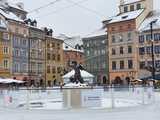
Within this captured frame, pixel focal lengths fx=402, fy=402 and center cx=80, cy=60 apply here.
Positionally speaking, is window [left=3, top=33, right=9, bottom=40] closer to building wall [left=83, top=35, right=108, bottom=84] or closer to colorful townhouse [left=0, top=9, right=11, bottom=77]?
colorful townhouse [left=0, top=9, right=11, bottom=77]

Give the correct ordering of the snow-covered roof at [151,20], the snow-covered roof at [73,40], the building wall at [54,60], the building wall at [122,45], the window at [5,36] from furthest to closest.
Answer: the snow-covered roof at [73,40] → the building wall at [54,60] → the building wall at [122,45] → the snow-covered roof at [151,20] → the window at [5,36]

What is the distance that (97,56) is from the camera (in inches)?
3381

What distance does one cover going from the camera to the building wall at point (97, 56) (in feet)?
273

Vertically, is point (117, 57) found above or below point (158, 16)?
below

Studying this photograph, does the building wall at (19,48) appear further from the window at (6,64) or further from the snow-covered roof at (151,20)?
the snow-covered roof at (151,20)

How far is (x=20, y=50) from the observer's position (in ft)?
251

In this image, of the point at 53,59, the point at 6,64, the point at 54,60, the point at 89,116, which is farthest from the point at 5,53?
the point at 89,116

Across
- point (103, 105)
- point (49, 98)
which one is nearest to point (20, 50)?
point (49, 98)

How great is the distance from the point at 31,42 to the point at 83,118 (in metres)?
65.6

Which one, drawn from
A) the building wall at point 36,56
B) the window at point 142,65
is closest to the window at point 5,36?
the building wall at point 36,56

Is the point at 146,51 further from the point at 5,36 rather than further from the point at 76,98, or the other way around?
the point at 76,98

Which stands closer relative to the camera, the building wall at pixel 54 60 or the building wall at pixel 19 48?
the building wall at pixel 19 48

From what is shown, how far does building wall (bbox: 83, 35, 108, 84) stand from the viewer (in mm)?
83062

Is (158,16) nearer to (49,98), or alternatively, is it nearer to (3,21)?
(3,21)
